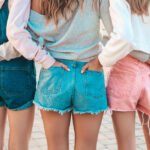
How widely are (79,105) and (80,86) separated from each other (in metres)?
0.12

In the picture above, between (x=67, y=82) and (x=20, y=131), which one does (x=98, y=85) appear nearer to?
(x=67, y=82)

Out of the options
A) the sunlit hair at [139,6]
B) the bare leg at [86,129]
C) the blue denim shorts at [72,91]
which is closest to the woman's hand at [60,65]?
the blue denim shorts at [72,91]

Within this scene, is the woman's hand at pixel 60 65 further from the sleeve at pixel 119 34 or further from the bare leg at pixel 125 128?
the bare leg at pixel 125 128

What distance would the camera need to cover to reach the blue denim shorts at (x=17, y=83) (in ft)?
8.62

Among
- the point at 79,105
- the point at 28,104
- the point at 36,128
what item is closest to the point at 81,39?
the point at 79,105

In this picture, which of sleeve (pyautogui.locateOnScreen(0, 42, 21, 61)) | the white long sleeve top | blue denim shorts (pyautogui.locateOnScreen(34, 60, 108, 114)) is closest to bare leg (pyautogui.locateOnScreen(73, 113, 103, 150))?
blue denim shorts (pyautogui.locateOnScreen(34, 60, 108, 114))

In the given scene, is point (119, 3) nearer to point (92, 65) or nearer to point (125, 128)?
point (92, 65)

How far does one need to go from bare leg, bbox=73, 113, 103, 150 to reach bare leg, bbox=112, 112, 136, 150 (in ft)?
0.46

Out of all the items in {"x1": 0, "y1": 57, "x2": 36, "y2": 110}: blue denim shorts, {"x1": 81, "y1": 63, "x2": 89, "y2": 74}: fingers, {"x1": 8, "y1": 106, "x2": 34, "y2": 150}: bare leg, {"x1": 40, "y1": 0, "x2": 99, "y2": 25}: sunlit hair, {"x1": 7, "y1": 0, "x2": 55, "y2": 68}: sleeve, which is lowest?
{"x1": 8, "y1": 106, "x2": 34, "y2": 150}: bare leg

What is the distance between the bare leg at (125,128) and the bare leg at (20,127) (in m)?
0.61

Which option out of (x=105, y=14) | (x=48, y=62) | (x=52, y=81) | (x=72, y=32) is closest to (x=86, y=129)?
(x=52, y=81)

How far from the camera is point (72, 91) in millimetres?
2447

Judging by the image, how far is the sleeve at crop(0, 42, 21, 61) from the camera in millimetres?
2570

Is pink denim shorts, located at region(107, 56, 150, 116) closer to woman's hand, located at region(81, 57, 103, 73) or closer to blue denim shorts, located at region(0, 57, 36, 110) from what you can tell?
woman's hand, located at region(81, 57, 103, 73)
